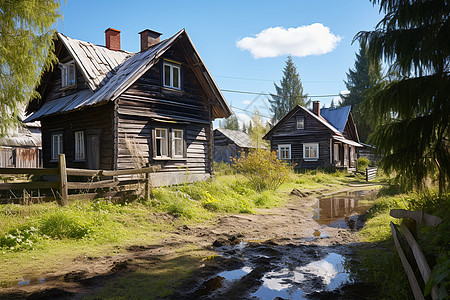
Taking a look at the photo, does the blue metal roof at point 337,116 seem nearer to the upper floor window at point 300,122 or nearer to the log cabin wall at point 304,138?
the log cabin wall at point 304,138

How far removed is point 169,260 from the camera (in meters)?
5.69

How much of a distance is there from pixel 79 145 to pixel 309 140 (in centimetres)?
2119

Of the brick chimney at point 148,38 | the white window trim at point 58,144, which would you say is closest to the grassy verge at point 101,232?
→ the white window trim at point 58,144

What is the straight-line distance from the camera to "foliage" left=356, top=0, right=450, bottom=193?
18.2 feet

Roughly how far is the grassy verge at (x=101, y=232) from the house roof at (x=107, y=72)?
4821 mm

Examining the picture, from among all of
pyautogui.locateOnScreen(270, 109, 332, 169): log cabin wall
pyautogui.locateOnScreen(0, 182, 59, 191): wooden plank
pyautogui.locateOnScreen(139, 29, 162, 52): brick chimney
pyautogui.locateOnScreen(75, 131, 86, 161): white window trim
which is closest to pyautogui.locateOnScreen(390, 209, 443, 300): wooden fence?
pyautogui.locateOnScreen(0, 182, 59, 191): wooden plank

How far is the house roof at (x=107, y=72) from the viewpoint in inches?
494

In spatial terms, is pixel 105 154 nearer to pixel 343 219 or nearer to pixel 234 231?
pixel 234 231

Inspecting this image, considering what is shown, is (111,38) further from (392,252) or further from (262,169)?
(392,252)

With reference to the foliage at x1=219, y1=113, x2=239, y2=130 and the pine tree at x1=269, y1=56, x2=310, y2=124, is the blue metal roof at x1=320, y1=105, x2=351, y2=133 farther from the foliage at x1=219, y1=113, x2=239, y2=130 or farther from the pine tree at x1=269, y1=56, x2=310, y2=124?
the foliage at x1=219, y1=113, x2=239, y2=130

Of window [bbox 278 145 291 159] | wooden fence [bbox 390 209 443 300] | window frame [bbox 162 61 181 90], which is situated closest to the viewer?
wooden fence [bbox 390 209 443 300]

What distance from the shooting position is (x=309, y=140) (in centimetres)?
2958

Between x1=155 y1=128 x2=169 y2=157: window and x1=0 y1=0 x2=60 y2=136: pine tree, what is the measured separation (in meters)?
5.37

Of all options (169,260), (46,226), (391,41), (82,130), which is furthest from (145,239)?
(82,130)
